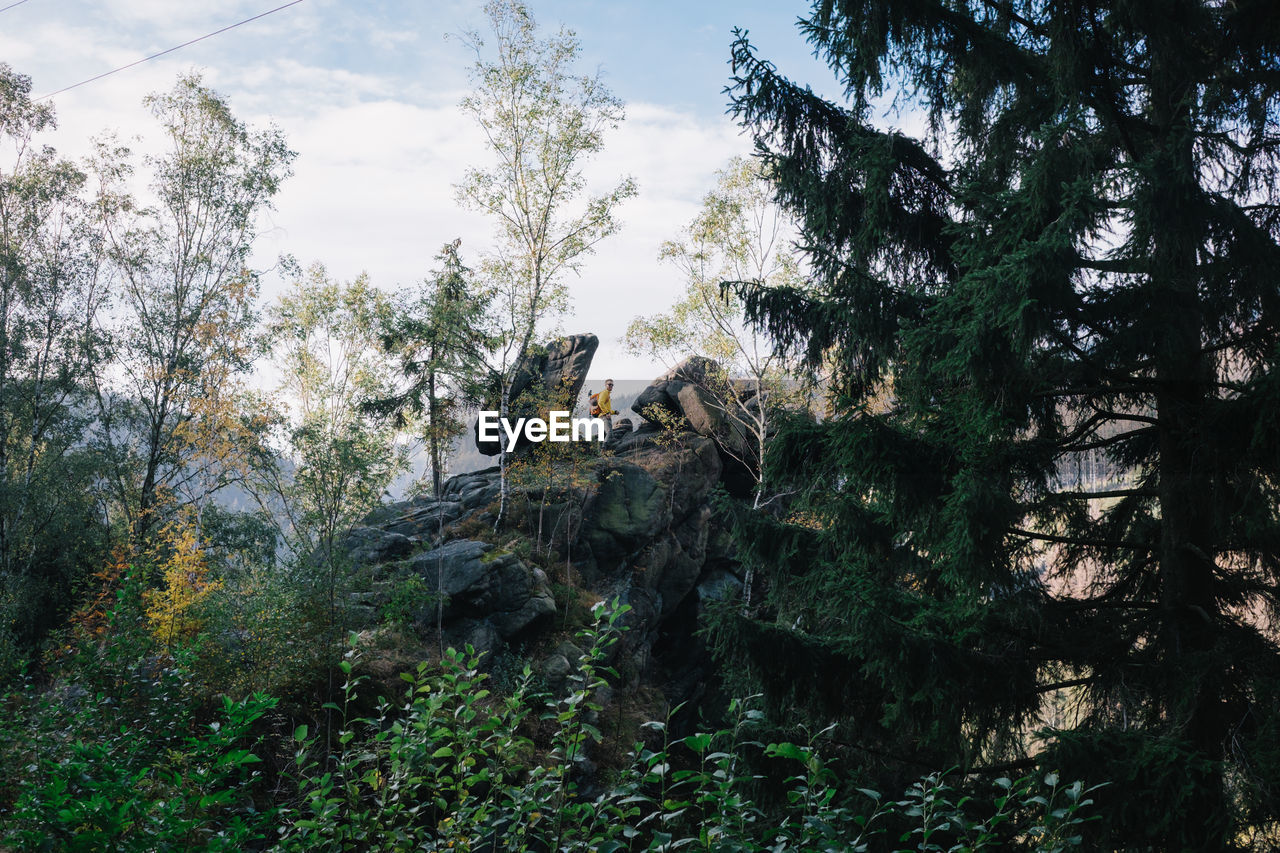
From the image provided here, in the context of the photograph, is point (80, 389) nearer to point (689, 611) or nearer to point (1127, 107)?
point (689, 611)

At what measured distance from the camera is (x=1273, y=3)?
17.8ft

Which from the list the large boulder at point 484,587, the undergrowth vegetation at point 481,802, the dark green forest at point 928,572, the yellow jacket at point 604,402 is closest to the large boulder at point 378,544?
the large boulder at point 484,587

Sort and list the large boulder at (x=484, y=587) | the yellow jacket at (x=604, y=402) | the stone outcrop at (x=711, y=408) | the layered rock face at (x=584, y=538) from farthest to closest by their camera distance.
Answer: the yellow jacket at (x=604, y=402) → the stone outcrop at (x=711, y=408) → the layered rock face at (x=584, y=538) → the large boulder at (x=484, y=587)

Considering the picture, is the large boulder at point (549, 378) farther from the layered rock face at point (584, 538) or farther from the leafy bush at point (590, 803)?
the leafy bush at point (590, 803)

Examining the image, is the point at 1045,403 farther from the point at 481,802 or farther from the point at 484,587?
the point at 484,587

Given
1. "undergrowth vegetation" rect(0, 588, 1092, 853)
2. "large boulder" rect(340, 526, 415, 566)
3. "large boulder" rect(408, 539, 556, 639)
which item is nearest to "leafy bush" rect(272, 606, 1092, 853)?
"undergrowth vegetation" rect(0, 588, 1092, 853)

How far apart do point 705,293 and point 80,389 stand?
1434cm

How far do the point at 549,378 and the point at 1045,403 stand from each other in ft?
51.9

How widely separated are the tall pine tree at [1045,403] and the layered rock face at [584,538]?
7.89 metres

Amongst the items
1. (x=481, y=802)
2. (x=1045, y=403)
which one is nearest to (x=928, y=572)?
(x=1045, y=403)

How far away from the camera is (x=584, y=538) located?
1733cm

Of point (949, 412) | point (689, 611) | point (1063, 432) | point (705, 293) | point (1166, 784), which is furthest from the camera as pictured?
point (689, 611)

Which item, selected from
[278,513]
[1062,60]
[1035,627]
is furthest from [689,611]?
[1062,60]

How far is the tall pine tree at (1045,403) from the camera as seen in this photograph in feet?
14.6
